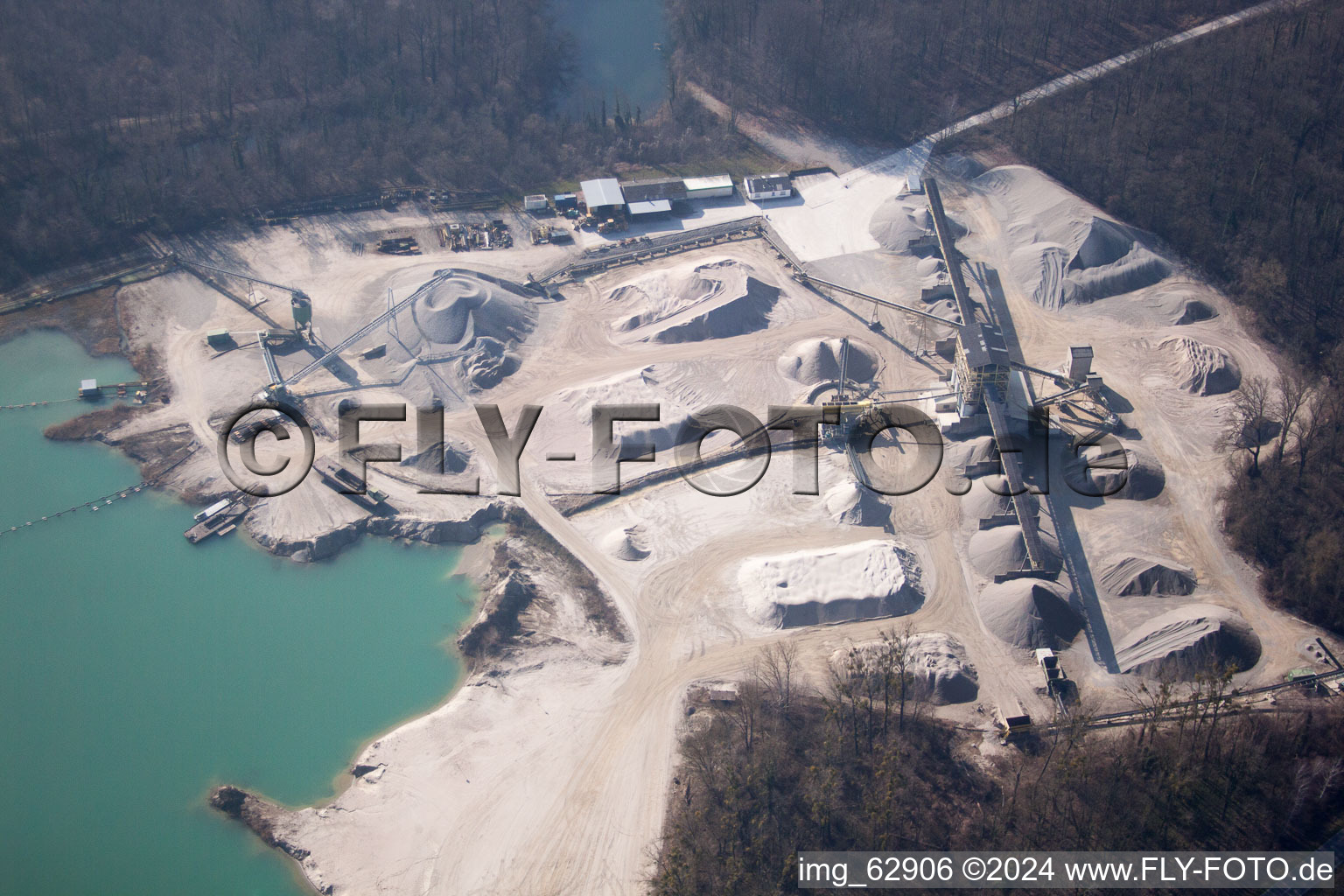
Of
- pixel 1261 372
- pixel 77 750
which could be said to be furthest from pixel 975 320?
pixel 77 750

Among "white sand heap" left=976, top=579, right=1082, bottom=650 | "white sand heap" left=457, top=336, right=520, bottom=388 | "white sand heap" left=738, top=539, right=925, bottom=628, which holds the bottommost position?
"white sand heap" left=976, top=579, right=1082, bottom=650

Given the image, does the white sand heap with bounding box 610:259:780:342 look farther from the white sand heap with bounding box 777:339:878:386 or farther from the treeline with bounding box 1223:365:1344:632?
the treeline with bounding box 1223:365:1344:632

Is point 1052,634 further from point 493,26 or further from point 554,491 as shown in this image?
point 493,26

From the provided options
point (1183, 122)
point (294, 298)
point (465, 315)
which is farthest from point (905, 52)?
point (294, 298)

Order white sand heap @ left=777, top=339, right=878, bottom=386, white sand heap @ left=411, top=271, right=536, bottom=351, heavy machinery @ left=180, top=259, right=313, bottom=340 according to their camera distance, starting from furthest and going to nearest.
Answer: heavy machinery @ left=180, top=259, right=313, bottom=340 → white sand heap @ left=411, top=271, right=536, bottom=351 → white sand heap @ left=777, top=339, right=878, bottom=386

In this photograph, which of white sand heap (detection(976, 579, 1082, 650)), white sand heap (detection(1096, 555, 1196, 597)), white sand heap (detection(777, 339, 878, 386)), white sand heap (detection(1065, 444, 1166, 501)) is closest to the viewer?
white sand heap (detection(976, 579, 1082, 650))

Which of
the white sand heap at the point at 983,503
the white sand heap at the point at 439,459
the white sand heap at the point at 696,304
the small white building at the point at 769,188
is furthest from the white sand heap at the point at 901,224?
the white sand heap at the point at 439,459

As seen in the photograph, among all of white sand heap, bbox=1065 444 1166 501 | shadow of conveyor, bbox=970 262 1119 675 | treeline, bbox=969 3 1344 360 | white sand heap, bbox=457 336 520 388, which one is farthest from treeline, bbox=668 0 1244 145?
white sand heap, bbox=1065 444 1166 501

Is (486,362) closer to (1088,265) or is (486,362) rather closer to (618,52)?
(1088,265)
